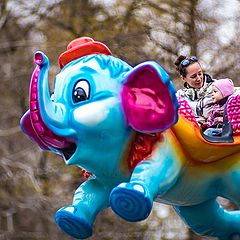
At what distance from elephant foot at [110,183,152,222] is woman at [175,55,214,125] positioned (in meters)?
0.61

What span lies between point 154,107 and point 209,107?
1.32 ft

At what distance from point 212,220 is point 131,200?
2.88 ft

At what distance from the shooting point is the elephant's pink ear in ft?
8.29

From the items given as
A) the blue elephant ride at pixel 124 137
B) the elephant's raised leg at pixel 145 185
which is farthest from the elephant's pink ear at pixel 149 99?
the elephant's raised leg at pixel 145 185

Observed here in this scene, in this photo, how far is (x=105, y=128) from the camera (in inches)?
102

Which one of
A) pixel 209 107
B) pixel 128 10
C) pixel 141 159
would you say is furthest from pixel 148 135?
pixel 128 10

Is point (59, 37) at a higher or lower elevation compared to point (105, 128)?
lower

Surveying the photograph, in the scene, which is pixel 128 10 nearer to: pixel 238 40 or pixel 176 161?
pixel 238 40

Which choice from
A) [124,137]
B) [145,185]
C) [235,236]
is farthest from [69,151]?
[235,236]

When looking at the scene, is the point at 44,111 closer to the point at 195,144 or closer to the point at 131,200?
the point at 131,200

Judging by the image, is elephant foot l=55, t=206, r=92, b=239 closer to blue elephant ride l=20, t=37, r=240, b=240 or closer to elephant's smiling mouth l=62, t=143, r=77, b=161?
blue elephant ride l=20, t=37, r=240, b=240

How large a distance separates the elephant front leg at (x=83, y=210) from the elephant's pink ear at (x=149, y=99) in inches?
15.5

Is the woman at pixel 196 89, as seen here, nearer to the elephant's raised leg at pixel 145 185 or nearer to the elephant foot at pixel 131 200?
the elephant's raised leg at pixel 145 185

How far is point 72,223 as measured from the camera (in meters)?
2.73
